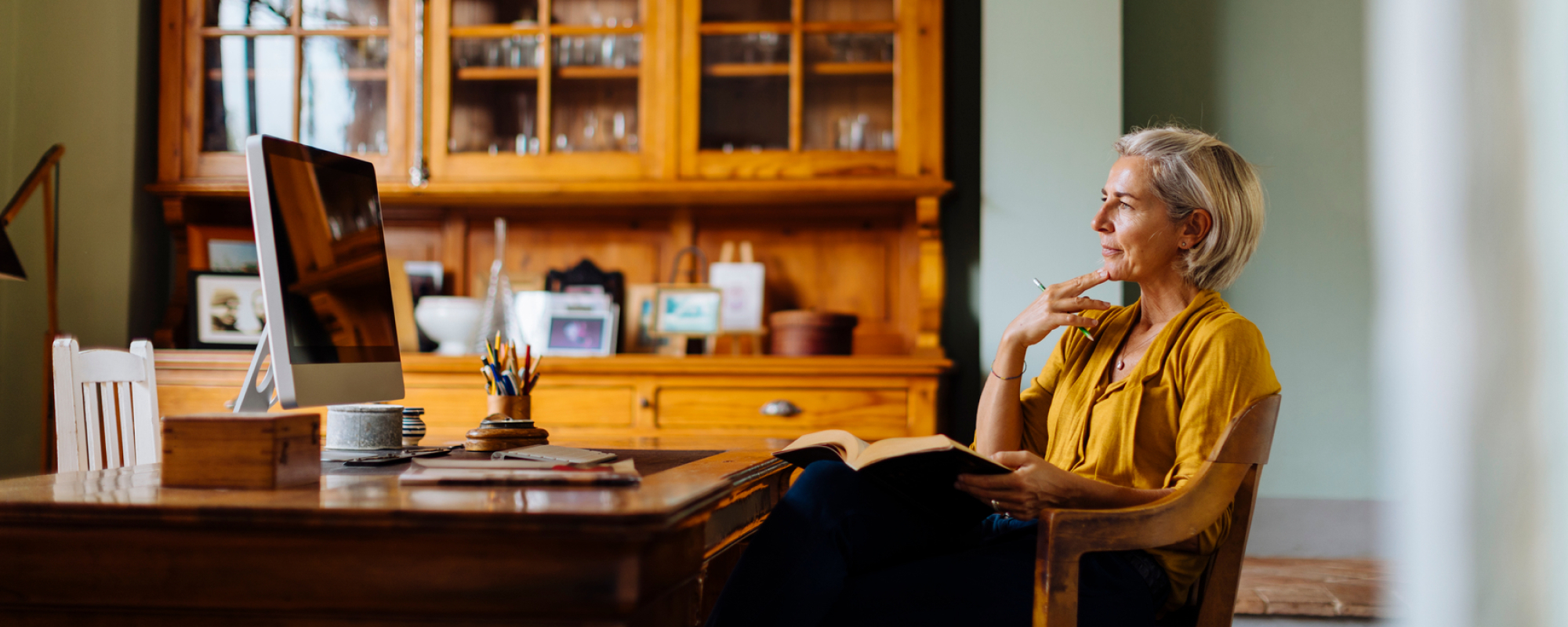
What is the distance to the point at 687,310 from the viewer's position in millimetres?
2777

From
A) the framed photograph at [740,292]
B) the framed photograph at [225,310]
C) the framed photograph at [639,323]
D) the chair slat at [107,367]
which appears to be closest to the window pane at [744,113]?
the framed photograph at [740,292]

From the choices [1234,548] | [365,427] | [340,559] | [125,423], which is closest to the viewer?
[340,559]

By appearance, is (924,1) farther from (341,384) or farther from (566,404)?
(341,384)

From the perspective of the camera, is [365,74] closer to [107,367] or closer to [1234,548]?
[107,367]

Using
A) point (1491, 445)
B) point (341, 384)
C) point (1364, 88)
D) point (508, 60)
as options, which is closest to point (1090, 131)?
point (1364, 88)

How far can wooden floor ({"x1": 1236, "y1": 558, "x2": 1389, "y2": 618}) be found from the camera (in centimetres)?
218

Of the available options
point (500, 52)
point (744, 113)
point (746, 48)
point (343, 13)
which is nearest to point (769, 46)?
point (746, 48)

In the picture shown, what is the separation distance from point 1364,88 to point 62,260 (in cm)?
378

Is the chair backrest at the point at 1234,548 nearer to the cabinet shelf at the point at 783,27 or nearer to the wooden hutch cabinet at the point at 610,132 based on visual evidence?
the wooden hutch cabinet at the point at 610,132

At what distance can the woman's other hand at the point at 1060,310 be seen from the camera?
141 centimetres

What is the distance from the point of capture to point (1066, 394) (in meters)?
1.48

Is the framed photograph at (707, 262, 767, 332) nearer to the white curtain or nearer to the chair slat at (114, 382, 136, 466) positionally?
the chair slat at (114, 382, 136, 466)

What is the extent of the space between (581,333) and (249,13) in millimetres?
1377

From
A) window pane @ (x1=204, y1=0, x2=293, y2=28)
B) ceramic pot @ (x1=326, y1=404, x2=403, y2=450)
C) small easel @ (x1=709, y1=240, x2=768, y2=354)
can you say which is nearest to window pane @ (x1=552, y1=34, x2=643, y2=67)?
small easel @ (x1=709, y1=240, x2=768, y2=354)
